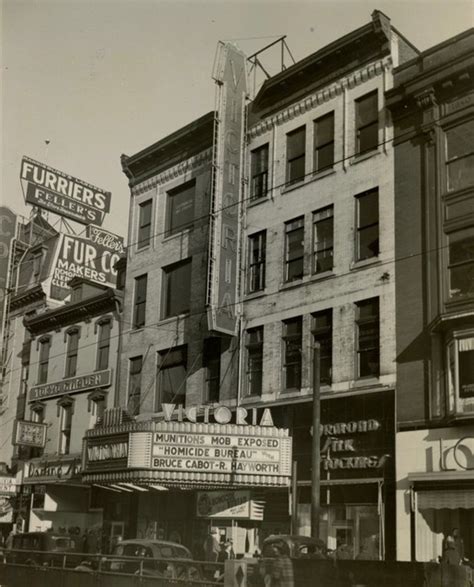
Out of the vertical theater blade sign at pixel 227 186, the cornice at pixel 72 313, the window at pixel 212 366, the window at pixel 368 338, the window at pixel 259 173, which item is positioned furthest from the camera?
the cornice at pixel 72 313

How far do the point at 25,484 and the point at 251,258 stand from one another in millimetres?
17366

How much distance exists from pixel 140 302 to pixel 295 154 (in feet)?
32.8

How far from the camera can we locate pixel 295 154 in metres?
28.7

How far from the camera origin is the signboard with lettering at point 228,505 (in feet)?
86.3

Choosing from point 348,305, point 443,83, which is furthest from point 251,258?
point 443,83

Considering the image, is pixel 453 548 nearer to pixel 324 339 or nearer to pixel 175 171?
pixel 324 339

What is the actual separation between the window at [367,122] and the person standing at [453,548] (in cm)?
1223

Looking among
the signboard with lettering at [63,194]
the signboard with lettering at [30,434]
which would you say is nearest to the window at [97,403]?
the signboard with lettering at [30,434]

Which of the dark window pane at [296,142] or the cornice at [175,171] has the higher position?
the cornice at [175,171]

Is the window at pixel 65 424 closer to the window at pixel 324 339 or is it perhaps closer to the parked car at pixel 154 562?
the window at pixel 324 339

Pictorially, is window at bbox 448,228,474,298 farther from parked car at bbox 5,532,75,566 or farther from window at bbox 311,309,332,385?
parked car at bbox 5,532,75,566

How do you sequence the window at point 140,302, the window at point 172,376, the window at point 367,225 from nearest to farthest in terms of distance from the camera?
the window at point 367,225 → the window at point 172,376 → the window at point 140,302

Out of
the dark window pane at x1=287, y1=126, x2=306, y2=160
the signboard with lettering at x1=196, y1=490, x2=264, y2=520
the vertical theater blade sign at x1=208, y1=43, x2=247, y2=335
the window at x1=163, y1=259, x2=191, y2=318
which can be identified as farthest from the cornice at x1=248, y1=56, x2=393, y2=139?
the signboard with lettering at x1=196, y1=490, x2=264, y2=520

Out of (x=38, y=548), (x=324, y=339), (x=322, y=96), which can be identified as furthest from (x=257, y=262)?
(x=38, y=548)
